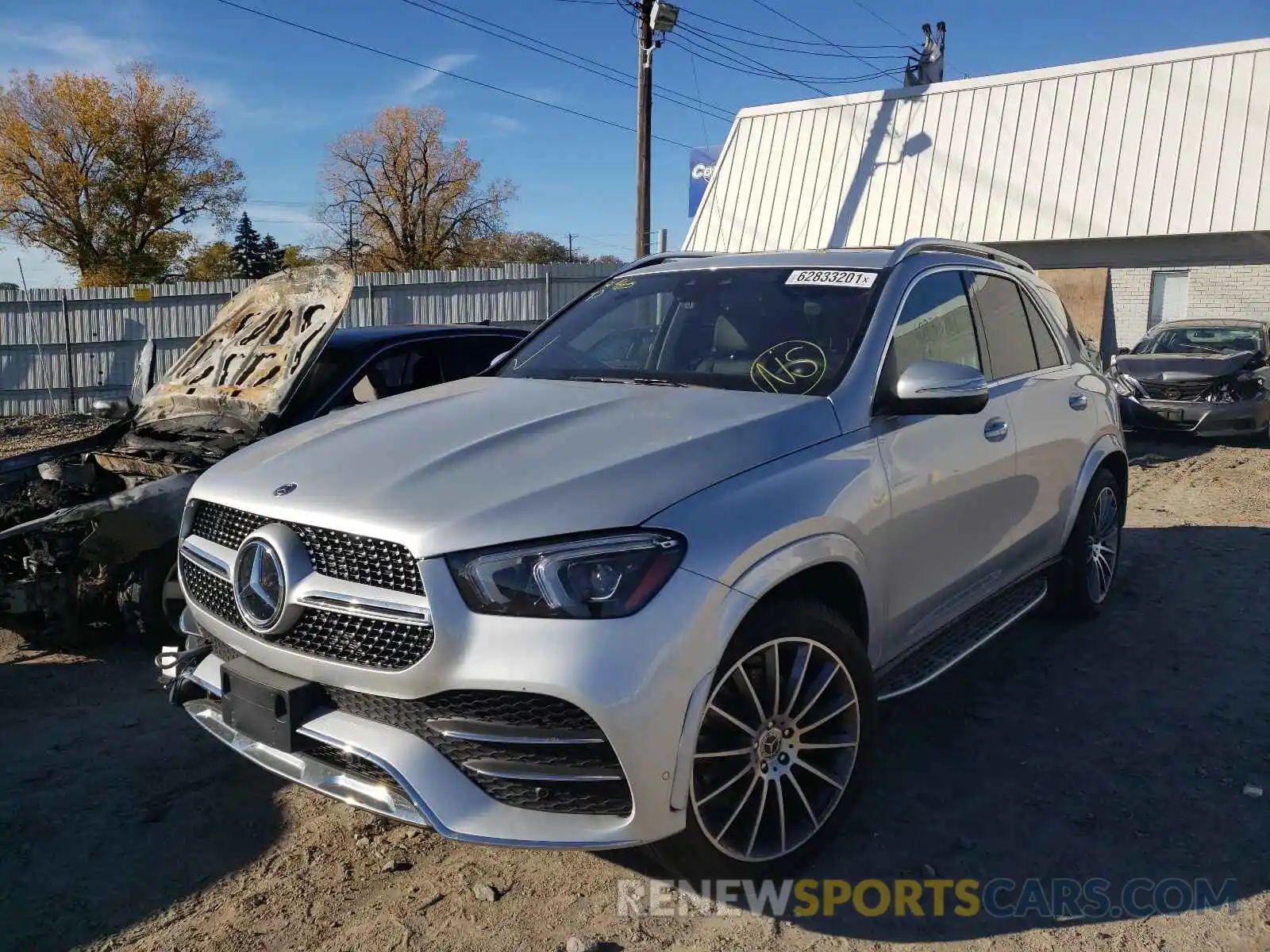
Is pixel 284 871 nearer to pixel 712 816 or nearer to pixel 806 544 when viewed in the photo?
pixel 712 816

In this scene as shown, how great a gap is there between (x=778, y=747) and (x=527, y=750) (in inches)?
30.9

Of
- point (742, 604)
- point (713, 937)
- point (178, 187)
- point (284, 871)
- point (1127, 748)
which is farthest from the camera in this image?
point (178, 187)

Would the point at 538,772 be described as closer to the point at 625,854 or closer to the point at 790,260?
the point at 625,854

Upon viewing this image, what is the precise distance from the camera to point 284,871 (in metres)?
2.97

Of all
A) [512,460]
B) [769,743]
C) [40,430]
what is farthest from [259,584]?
[40,430]

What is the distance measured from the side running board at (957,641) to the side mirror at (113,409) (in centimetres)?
492

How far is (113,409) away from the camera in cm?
598

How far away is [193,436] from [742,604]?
13.1 ft

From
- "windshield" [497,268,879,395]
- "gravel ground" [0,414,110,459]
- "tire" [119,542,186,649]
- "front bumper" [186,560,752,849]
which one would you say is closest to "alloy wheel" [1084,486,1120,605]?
"windshield" [497,268,879,395]

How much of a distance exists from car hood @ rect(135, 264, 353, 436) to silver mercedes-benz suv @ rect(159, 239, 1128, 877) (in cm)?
174

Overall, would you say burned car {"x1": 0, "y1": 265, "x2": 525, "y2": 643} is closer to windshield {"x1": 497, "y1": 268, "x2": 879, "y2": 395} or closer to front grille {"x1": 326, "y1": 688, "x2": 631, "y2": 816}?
windshield {"x1": 497, "y1": 268, "x2": 879, "y2": 395}

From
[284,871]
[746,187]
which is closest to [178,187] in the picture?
[746,187]

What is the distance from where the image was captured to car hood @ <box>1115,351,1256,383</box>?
37.7 ft

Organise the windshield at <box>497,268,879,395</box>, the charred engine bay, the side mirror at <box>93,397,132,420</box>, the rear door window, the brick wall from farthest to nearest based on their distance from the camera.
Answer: the brick wall < the side mirror at <box>93,397,132,420</box> < the rear door window < the charred engine bay < the windshield at <box>497,268,879,395</box>
